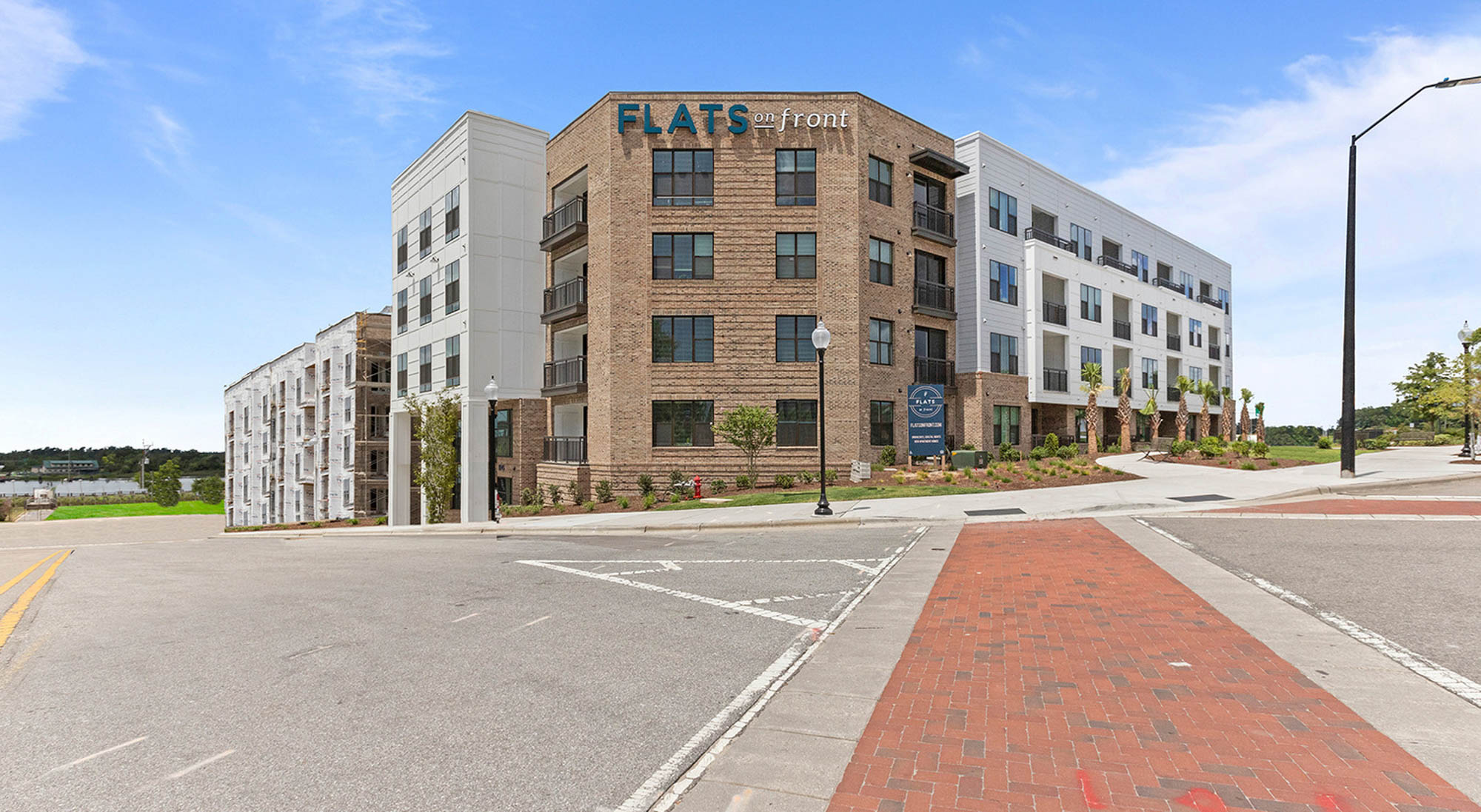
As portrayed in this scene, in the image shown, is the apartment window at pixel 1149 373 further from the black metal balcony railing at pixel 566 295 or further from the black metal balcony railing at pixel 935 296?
the black metal balcony railing at pixel 566 295

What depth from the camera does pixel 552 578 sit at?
426 inches

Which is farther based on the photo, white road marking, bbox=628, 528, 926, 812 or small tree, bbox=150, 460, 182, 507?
small tree, bbox=150, 460, 182, 507

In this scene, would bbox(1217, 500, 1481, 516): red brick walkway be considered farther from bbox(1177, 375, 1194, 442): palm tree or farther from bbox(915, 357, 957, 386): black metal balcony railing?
bbox(1177, 375, 1194, 442): palm tree

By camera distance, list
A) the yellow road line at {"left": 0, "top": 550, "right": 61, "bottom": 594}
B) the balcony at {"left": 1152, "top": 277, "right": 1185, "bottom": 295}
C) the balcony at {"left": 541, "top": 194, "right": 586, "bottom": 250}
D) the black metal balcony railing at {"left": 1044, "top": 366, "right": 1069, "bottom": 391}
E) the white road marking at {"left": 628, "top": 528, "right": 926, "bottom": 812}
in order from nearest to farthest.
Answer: the white road marking at {"left": 628, "top": 528, "right": 926, "bottom": 812}, the yellow road line at {"left": 0, "top": 550, "right": 61, "bottom": 594}, the balcony at {"left": 541, "top": 194, "right": 586, "bottom": 250}, the black metal balcony railing at {"left": 1044, "top": 366, "right": 1069, "bottom": 391}, the balcony at {"left": 1152, "top": 277, "right": 1185, "bottom": 295}

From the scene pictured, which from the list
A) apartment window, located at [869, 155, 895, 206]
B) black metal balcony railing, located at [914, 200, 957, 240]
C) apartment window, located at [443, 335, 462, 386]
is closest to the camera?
apartment window, located at [869, 155, 895, 206]

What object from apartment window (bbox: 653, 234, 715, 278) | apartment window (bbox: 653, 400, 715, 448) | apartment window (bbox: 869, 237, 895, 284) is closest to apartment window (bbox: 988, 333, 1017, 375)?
apartment window (bbox: 869, 237, 895, 284)

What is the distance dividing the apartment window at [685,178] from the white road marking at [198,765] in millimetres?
26515

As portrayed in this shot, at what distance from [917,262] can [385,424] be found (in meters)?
37.6

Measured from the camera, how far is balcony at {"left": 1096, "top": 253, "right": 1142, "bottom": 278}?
43.6 metres

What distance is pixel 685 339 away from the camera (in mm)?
28625

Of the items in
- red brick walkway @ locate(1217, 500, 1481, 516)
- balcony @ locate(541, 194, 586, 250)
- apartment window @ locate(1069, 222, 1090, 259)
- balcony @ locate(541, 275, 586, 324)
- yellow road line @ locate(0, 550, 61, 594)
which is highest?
apartment window @ locate(1069, 222, 1090, 259)

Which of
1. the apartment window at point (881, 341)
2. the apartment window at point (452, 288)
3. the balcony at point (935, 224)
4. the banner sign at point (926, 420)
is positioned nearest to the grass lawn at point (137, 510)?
the apartment window at point (452, 288)

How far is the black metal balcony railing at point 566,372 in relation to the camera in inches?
1221

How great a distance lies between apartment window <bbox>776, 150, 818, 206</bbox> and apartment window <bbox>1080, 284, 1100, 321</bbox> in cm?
2054
